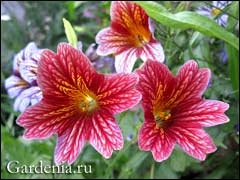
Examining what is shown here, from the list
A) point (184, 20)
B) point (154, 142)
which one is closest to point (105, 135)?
point (154, 142)

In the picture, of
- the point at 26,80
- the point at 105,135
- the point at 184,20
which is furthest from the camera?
the point at 26,80

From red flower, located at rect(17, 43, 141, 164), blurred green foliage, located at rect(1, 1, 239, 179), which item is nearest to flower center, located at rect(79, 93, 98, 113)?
red flower, located at rect(17, 43, 141, 164)

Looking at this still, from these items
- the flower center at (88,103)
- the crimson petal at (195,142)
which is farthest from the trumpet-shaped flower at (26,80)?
the crimson petal at (195,142)

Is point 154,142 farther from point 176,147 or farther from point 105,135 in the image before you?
point 176,147

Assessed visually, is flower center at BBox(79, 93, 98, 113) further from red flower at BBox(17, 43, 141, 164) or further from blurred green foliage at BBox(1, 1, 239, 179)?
blurred green foliage at BBox(1, 1, 239, 179)

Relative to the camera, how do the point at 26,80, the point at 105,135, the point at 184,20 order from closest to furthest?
the point at 105,135 → the point at 184,20 → the point at 26,80

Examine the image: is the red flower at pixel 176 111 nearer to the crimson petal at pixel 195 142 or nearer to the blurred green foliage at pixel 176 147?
the crimson petal at pixel 195 142
